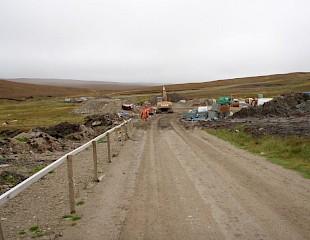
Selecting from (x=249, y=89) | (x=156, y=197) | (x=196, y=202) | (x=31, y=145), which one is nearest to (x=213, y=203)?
(x=196, y=202)

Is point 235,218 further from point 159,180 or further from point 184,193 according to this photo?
point 159,180

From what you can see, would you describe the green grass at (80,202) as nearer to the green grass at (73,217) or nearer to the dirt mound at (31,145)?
the green grass at (73,217)

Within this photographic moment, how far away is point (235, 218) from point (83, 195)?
341 cm

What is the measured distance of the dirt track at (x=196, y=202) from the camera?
5.25 m

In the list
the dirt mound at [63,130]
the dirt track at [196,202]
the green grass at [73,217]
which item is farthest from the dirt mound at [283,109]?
the green grass at [73,217]

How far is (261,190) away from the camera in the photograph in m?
7.62

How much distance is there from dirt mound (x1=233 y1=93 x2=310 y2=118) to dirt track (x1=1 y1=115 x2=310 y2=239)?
60.8 feet

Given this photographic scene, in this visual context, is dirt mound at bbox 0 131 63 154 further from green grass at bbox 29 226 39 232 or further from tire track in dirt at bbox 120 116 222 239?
green grass at bbox 29 226 39 232

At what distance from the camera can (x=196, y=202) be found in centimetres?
673

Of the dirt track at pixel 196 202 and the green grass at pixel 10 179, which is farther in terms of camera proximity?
the green grass at pixel 10 179

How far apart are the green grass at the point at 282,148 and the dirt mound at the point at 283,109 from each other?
40.2 ft

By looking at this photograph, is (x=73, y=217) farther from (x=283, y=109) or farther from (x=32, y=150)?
(x=283, y=109)

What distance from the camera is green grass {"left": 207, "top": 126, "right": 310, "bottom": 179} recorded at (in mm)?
10488

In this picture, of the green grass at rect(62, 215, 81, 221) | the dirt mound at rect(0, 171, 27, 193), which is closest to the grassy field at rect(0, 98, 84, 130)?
the dirt mound at rect(0, 171, 27, 193)
